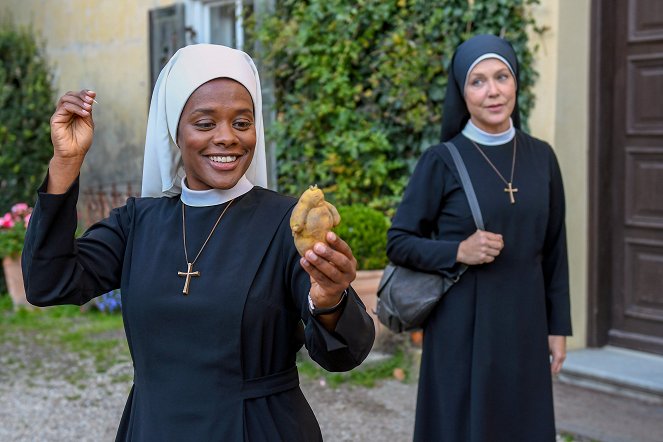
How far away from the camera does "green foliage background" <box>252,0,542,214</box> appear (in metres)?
6.42

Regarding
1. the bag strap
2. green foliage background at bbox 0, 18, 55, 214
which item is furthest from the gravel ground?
green foliage background at bbox 0, 18, 55, 214

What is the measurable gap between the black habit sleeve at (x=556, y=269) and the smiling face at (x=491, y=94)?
0.97 feet

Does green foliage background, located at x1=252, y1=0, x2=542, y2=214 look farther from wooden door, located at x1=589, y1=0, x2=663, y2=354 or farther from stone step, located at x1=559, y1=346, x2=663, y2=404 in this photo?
stone step, located at x1=559, y1=346, x2=663, y2=404

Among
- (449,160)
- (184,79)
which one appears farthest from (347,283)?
(449,160)

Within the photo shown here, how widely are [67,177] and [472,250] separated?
5.26 ft

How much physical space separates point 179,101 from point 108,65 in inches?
336

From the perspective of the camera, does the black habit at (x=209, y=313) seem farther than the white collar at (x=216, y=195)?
No

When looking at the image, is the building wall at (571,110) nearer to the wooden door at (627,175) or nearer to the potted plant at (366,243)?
the wooden door at (627,175)

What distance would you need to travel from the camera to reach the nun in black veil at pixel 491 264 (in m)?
3.41

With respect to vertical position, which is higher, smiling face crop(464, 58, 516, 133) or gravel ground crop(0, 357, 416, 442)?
smiling face crop(464, 58, 516, 133)

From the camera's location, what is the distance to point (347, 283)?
188cm

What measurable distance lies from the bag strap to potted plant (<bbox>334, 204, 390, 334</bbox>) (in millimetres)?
2774

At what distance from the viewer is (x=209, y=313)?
2.16 metres

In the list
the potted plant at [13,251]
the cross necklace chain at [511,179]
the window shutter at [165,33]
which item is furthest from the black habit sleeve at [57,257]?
the window shutter at [165,33]
